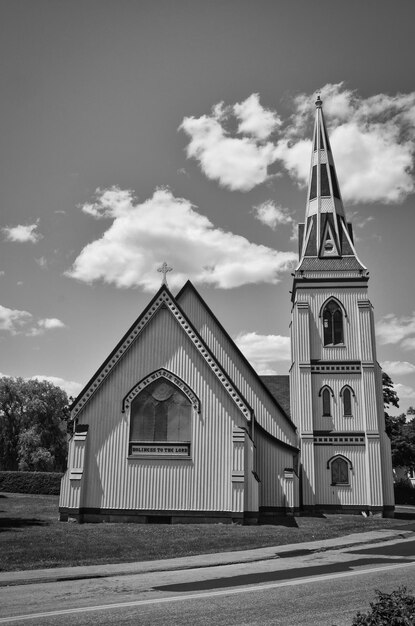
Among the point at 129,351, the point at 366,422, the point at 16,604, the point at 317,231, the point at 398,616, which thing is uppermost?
the point at 317,231

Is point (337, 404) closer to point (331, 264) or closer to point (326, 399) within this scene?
point (326, 399)

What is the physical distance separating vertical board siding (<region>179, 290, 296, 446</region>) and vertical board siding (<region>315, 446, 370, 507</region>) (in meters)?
2.60

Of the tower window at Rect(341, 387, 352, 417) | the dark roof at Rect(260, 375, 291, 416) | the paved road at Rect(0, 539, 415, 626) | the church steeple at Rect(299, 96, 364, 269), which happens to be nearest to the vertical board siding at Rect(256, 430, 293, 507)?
the tower window at Rect(341, 387, 352, 417)

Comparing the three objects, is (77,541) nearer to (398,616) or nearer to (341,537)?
(341,537)

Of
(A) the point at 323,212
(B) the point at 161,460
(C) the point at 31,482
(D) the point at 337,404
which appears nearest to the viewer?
(B) the point at 161,460

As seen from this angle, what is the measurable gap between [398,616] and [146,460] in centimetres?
2154

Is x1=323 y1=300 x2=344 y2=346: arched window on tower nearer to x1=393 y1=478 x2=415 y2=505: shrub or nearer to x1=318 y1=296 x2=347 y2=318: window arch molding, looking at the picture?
x1=318 y1=296 x2=347 y2=318: window arch molding

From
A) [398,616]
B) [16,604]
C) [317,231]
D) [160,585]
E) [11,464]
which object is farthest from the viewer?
[11,464]

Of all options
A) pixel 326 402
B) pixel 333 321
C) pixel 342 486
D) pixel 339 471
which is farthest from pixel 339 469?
pixel 333 321

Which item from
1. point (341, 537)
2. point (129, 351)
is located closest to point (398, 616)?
point (341, 537)

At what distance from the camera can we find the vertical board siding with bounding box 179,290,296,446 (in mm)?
32344

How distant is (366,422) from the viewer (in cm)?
3375

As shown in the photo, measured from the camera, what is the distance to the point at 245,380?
107 feet

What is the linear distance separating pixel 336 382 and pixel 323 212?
492 inches
